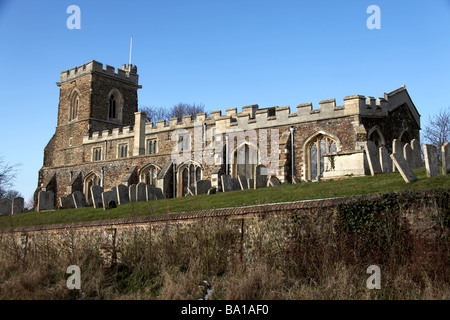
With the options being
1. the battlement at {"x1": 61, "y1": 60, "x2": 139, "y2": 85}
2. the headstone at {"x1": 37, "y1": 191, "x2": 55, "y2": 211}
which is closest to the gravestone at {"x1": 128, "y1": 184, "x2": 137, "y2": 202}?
the headstone at {"x1": 37, "y1": 191, "x2": 55, "y2": 211}

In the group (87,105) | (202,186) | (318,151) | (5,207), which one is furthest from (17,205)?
(87,105)

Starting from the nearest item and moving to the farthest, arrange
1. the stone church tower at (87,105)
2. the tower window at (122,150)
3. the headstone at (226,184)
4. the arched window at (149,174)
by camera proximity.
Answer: the headstone at (226,184) < the arched window at (149,174) < the tower window at (122,150) < the stone church tower at (87,105)

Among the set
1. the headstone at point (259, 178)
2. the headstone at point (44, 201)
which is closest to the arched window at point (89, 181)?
the headstone at point (44, 201)

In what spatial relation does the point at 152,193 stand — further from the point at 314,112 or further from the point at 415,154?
the point at 415,154

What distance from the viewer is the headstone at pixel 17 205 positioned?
74.2 ft

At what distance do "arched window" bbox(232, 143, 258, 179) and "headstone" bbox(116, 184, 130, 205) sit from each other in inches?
247

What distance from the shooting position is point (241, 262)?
352 inches

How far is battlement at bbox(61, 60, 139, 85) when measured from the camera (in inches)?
1544

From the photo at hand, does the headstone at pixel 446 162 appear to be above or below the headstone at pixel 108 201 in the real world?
above

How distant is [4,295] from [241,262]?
162 inches

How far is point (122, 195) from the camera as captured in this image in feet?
60.0

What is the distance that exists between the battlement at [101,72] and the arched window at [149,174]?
16200 millimetres

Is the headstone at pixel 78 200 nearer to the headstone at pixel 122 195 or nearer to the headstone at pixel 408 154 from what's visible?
the headstone at pixel 122 195

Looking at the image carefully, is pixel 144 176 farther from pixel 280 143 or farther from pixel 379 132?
pixel 379 132
